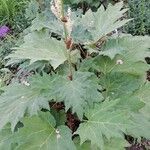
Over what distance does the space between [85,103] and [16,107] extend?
1.55ft

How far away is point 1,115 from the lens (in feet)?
9.78

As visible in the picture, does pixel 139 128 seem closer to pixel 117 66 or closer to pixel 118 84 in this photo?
pixel 118 84

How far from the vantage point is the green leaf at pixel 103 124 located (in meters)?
2.81

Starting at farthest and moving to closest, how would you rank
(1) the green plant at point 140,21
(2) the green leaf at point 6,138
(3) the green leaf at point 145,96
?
(1) the green plant at point 140,21 < (3) the green leaf at point 145,96 < (2) the green leaf at point 6,138

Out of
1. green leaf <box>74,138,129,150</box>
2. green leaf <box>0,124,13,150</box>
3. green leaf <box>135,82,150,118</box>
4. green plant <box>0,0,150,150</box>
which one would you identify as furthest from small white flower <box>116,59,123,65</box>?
green leaf <box>0,124,13,150</box>

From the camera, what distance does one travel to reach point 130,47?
3348 mm

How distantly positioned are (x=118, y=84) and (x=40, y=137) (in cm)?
67

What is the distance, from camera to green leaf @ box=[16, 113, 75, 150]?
2910 mm

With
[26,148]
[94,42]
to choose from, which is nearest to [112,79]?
[94,42]

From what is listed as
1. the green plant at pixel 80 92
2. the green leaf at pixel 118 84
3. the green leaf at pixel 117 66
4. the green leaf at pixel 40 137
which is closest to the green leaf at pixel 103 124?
the green plant at pixel 80 92

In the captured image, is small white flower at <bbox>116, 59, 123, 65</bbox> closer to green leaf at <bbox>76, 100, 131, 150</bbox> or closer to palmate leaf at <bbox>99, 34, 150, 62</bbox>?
palmate leaf at <bbox>99, 34, 150, 62</bbox>

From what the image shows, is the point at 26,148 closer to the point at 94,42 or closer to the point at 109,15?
the point at 94,42

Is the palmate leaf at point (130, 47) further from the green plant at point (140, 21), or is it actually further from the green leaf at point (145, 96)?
the green plant at point (140, 21)

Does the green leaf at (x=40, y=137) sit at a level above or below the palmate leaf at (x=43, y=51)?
below
